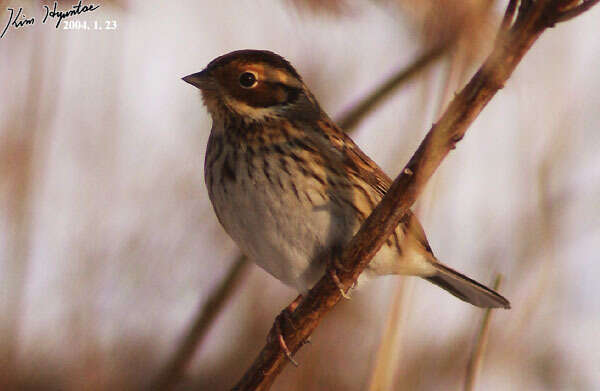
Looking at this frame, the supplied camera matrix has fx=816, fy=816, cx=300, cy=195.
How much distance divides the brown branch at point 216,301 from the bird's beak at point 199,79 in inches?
29.2

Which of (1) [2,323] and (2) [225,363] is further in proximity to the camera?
(2) [225,363]

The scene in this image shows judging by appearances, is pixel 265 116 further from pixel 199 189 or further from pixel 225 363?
pixel 225 363

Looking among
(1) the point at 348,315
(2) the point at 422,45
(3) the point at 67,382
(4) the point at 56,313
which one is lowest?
(3) the point at 67,382

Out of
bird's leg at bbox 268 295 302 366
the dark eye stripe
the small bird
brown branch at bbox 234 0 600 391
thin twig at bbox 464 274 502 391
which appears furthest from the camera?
the dark eye stripe

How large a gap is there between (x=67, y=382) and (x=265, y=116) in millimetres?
1236

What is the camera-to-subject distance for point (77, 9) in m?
3.03

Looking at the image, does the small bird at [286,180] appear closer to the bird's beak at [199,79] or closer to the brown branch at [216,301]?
the bird's beak at [199,79]

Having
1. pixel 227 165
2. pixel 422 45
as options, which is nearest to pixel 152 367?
pixel 227 165

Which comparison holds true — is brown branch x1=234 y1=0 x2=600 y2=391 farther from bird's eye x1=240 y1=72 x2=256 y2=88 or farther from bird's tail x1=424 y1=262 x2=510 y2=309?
bird's eye x1=240 y1=72 x2=256 y2=88

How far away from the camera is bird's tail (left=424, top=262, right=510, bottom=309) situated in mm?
2910

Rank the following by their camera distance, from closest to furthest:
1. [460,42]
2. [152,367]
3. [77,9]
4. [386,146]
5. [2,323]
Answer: [460,42], [2,323], [386,146], [77,9], [152,367]

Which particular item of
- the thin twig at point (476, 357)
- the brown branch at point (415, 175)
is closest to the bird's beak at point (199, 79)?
the brown branch at point (415, 175)

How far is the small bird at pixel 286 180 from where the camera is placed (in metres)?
2.85

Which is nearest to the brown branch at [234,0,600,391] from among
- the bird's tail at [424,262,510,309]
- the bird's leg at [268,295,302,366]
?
the bird's leg at [268,295,302,366]
